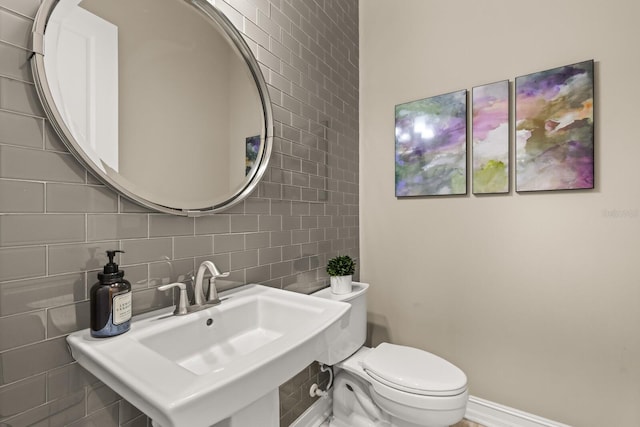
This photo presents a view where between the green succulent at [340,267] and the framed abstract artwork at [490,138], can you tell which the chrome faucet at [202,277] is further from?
the framed abstract artwork at [490,138]

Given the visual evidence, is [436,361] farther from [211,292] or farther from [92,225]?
[92,225]

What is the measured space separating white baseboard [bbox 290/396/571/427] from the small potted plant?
25.2 inches

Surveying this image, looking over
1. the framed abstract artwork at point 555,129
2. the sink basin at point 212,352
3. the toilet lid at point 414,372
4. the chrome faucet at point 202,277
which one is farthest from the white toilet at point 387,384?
the framed abstract artwork at point 555,129

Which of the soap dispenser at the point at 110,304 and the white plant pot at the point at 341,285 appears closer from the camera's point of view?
the soap dispenser at the point at 110,304

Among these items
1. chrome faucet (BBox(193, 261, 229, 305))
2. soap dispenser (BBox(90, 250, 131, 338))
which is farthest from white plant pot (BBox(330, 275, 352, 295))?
soap dispenser (BBox(90, 250, 131, 338))

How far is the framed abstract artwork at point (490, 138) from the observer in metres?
1.58

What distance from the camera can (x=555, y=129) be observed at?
1451mm

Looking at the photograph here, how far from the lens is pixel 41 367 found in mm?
700

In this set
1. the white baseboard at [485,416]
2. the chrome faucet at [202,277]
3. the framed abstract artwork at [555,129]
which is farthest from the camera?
the white baseboard at [485,416]

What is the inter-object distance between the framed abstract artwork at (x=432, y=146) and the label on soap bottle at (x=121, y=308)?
5.23 feet

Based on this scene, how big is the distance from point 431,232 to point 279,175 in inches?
40.8

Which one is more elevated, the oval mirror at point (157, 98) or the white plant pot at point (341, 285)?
the oval mirror at point (157, 98)

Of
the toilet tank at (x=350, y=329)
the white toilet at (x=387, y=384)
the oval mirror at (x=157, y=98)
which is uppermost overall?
the oval mirror at (x=157, y=98)

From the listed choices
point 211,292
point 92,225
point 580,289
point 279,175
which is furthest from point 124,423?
point 580,289
